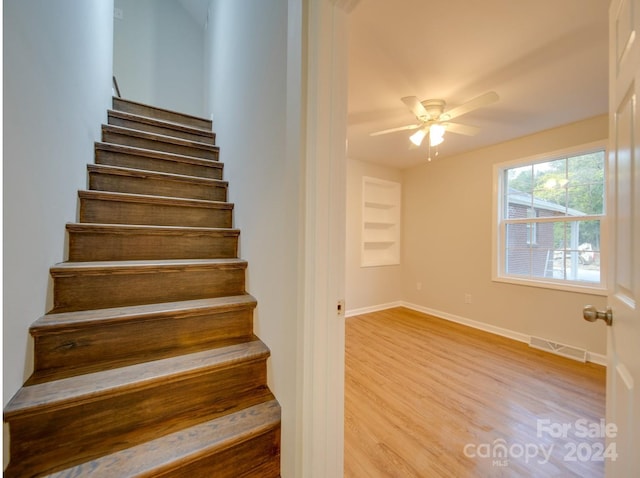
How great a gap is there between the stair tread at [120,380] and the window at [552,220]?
10.6ft

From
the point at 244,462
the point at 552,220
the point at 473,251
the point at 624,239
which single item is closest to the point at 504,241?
the point at 473,251

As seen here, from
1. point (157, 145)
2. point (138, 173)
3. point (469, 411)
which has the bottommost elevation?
point (469, 411)

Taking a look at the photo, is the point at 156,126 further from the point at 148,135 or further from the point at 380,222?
the point at 380,222

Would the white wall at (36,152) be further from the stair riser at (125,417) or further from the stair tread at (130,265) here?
the stair riser at (125,417)

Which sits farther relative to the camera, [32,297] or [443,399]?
[443,399]

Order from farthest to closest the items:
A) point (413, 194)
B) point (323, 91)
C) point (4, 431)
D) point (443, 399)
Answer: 1. point (413, 194)
2. point (443, 399)
3. point (323, 91)
4. point (4, 431)

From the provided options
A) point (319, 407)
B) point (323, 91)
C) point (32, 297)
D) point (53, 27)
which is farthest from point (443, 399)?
point (53, 27)

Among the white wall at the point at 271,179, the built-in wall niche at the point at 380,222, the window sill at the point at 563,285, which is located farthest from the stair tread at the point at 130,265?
the window sill at the point at 563,285

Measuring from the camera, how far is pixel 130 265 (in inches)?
49.6

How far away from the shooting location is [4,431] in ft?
2.56

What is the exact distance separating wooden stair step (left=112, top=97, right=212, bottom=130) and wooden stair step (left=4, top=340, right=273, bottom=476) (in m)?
2.48

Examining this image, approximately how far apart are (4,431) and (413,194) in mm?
4517

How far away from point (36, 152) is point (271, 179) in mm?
915

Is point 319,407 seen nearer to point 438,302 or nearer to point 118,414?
point 118,414
